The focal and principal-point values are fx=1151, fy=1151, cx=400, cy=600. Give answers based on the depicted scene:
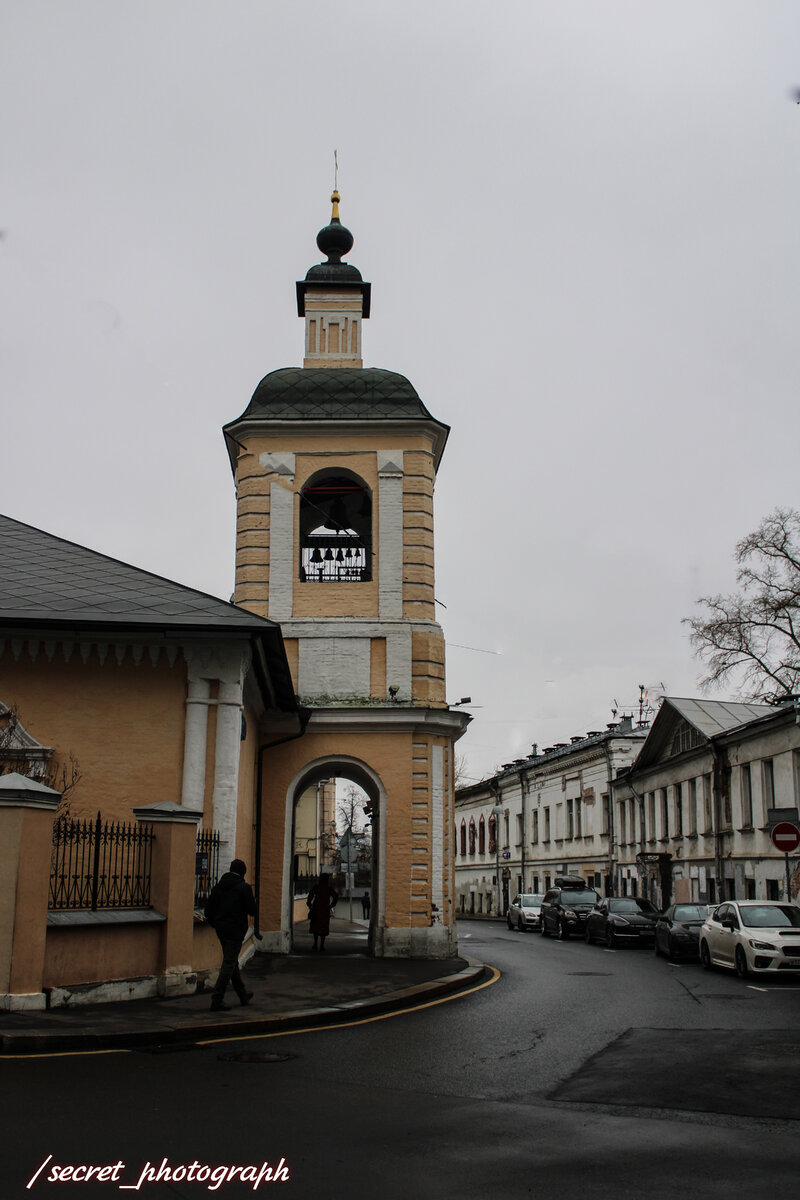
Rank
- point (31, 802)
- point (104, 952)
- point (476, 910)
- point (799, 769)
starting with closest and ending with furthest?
point (31, 802) < point (104, 952) < point (799, 769) < point (476, 910)

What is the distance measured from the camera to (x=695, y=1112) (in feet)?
25.2

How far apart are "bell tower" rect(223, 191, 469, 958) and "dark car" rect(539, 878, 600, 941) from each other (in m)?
14.7

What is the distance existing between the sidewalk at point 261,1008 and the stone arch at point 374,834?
2039 mm

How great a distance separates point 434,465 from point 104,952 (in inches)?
637

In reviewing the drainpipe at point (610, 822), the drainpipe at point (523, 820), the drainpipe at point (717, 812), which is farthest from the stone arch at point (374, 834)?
the drainpipe at point (523, 820)

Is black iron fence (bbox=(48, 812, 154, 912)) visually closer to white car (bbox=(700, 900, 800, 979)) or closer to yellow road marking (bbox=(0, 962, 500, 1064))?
yellow road marking (bbox=(0, 962, 500, 1064))

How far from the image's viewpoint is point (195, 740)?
16500 millimetres

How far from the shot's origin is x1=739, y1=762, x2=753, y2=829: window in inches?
1401

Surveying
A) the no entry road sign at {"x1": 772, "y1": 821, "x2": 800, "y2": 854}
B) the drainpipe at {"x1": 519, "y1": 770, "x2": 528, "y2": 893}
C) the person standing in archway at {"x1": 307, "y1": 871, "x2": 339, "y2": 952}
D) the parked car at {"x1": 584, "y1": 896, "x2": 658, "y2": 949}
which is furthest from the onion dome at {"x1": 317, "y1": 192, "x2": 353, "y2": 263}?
the drainpipe at {"x1": 519, "y1": 770, "x2": 528, "y2": 893}

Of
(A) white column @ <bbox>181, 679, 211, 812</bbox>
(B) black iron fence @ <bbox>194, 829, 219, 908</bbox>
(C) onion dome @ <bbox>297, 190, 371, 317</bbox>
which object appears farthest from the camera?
(C) onion dome @ <bbox>297, 190, 371, 317</bbox>

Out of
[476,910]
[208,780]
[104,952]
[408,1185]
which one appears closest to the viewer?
[408,1185]

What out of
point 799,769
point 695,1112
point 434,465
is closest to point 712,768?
point 799,769

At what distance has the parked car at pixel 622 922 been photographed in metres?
31.7

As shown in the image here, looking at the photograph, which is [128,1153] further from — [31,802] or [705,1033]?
[705,1033]
